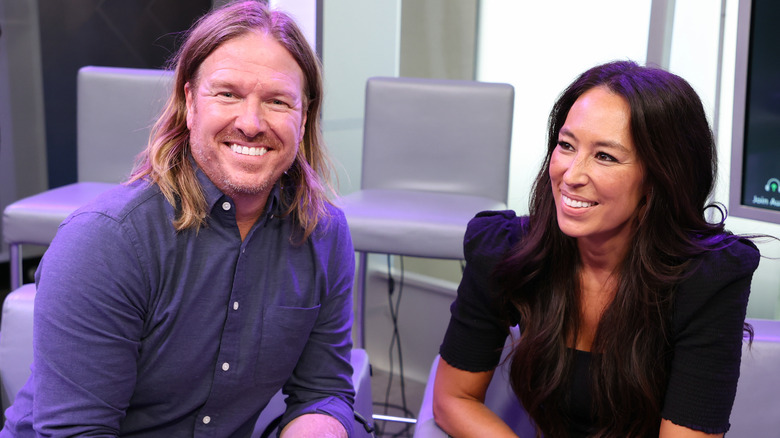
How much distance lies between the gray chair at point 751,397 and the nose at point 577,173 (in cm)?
42

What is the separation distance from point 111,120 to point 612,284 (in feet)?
6.30

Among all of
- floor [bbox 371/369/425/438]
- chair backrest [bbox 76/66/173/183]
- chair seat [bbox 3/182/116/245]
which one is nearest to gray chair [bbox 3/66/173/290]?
chair backrest [bbox 76/66/173/183]

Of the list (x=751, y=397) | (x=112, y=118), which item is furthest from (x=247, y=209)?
(x=112, y=118)

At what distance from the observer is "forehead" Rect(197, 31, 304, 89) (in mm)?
1404

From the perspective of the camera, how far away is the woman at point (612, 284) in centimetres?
142

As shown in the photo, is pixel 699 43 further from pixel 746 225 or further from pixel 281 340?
pixel 281 340

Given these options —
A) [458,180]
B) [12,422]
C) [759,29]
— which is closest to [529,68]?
[458,180]

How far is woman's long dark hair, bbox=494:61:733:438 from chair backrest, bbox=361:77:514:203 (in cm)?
114

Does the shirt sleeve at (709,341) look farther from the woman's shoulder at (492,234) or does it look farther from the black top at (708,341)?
the woman's shoulder at (492,234)

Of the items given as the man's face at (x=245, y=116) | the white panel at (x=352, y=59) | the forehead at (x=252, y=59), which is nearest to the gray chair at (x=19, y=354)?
the man's face at (x=245, y=116)

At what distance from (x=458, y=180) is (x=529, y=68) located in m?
0.69

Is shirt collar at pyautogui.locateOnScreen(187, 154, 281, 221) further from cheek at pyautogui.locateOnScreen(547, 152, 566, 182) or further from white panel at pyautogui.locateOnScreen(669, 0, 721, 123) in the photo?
white panel at pyautogui.locateOnScreen(669, 0, 721, 123)

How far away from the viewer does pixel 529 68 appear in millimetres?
3172

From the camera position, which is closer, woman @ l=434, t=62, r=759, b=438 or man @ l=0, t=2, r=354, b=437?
Result: man @ l=0, t=2, r=354, b=437
